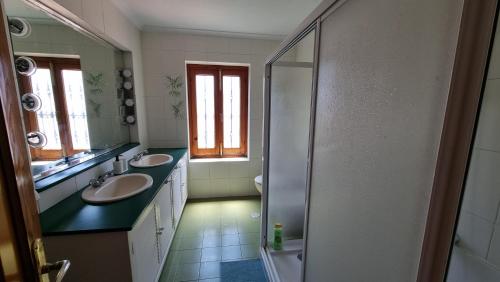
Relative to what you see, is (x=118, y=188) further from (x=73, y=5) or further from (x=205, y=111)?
(x=205, y=111)

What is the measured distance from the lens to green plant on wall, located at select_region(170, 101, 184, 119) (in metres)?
2.78

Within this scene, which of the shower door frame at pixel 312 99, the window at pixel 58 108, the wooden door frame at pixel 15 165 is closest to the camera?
the wooden door frame at pixel 15 165

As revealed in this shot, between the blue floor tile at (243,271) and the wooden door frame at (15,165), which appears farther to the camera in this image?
the blue floor tile at (243,271)

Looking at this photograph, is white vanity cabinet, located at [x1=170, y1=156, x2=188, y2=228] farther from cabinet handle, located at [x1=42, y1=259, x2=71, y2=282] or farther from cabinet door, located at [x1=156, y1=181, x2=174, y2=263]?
cabinet handle, located at [x1=42, y1=259, x2=71, y2=282]

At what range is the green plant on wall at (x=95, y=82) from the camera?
1.76 m

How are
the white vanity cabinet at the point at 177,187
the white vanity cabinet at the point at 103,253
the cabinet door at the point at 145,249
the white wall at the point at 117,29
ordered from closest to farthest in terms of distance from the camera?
the white vanity cabinet at the point at 103,253 → the cabinet door at the point at 145,249 → the white wall at the point at 117,29 → the white vanity cabinet at the point at 177,187

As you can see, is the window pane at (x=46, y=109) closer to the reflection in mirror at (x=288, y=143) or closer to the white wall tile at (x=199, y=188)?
the reflection in mirror at (x=288, y=143)

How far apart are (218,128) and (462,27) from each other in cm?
287

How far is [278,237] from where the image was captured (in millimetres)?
1809

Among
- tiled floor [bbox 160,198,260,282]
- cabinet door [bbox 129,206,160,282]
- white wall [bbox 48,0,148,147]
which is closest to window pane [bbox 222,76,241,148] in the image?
tiled floor [bbox 160,198,260,282]

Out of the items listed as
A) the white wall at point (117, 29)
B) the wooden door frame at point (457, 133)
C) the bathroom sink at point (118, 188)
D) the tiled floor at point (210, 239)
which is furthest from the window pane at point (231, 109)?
the wooden door frame at point (457, 133)

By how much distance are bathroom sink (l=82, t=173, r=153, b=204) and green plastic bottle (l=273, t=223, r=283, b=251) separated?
1105mm

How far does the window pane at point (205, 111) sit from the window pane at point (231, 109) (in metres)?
0.18

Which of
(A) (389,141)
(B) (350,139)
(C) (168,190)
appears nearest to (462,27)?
(A) (389,141)
